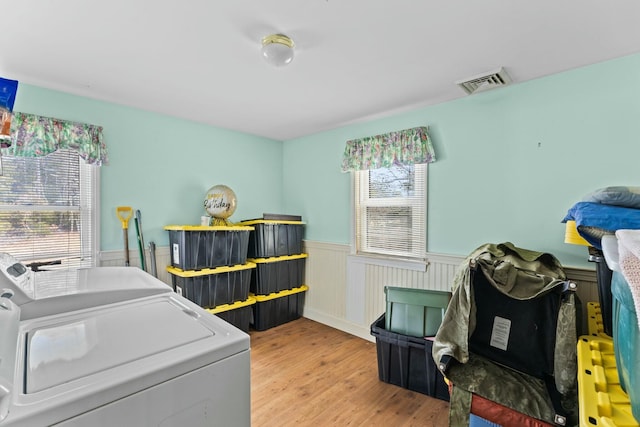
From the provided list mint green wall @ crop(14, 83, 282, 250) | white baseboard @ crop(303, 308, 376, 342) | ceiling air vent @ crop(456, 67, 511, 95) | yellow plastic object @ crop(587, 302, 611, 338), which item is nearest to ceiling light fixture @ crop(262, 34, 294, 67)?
ceiling air vent @ crop(456, 67, 511, 95)

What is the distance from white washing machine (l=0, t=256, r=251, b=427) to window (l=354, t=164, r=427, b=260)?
7.20ft

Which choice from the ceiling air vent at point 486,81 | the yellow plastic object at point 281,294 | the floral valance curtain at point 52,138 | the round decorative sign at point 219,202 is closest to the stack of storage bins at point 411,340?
the yellow plastic object at point 281,294

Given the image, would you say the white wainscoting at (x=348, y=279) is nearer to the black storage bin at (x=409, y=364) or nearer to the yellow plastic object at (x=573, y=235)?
the black storage bin at (x=409, y=364)

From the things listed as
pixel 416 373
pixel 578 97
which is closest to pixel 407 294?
pixel 416 373

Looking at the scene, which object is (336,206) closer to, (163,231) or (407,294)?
(407,294)

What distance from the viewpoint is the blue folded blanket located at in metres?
1.26

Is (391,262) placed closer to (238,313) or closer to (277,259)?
(277,259)

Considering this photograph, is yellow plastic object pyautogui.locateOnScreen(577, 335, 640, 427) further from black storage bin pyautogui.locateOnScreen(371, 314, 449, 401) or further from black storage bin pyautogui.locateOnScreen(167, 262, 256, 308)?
black storage bin pyautogui.locateOnScreen(167, 262, 256, 308)

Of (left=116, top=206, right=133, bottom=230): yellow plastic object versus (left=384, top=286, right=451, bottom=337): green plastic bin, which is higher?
(left=116, top=206, right=133, bottom=230): yellow plastic object

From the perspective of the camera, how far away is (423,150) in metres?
2.74

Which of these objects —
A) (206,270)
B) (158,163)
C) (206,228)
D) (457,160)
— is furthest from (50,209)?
(457,160)

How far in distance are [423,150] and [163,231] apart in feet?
8.92

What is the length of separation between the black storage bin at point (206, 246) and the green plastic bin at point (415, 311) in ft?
5.42

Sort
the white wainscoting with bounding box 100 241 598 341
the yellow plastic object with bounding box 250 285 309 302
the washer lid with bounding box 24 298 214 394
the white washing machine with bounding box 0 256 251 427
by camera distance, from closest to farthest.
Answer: the white washing machine with bounding box 0 256 251 427, the washer lid with bounding box 24 298 214 394, the white wainscoting with bounding box 100 241 598 341, the yellow plastic object with bounding box 250 285 309 302
